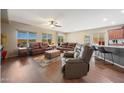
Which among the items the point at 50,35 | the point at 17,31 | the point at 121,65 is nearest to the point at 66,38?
the point at 50,35

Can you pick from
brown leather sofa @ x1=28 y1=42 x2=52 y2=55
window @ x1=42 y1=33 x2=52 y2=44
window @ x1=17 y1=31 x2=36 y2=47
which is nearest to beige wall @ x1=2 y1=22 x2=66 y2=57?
window @ x1=17 y1=31 x2=36 y2=47

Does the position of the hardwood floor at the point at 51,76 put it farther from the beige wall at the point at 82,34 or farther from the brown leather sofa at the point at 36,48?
the beige wall at the point at 82,34

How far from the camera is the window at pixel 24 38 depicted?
7272 mm

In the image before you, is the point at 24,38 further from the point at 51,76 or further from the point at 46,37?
the point at 51,76

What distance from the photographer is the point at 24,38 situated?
7707mm

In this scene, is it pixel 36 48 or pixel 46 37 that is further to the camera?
pixel 46 37

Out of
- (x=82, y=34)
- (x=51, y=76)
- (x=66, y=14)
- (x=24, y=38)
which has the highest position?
(x=66, y=14)

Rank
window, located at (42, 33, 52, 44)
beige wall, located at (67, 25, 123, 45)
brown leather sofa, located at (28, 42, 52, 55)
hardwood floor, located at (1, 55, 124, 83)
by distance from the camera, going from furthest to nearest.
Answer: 1. window, located at (42, 33, 52, 44)
2. beige wall, located at (67, 25, 123, 45)
3. brown leather sofa, located at (28, 42, 52, 55)
4. hardwood floor, located at (1, 55, 124, 83)

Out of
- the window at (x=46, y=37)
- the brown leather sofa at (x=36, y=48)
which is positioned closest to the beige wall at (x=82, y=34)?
the window at (x=46, y=37)

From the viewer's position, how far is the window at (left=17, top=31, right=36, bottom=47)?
7.27 m

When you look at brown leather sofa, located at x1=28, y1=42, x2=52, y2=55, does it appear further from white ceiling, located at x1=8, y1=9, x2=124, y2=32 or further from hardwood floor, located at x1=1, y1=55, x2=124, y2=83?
hardwood floor, located at x1=1, y1=55, x2=124, y2=83

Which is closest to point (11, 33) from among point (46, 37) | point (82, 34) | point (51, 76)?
point (46, 37)

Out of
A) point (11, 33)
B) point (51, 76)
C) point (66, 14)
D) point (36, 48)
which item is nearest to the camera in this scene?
point (51, 76)
